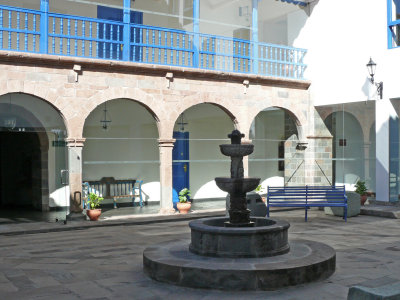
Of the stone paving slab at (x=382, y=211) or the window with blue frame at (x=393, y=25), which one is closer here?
the stone paving slab at (x=382, y=211)

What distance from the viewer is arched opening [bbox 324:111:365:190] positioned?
42.9 feet

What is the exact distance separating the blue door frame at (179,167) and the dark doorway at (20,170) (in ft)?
12.0

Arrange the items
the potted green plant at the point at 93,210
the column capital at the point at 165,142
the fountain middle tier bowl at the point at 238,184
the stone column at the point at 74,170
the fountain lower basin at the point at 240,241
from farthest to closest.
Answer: the column capital at the point at 165,142, the potted green plant at the point at 93,210, the stone column at the point at 74,170, the fountain middle tier bowl at the point at 238,184, the fountain lower basin at the point at 240,241

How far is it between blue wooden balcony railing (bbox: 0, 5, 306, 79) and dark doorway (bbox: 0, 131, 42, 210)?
2571mm

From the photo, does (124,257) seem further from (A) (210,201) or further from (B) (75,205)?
(A) (210,201)

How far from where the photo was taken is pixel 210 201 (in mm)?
15000

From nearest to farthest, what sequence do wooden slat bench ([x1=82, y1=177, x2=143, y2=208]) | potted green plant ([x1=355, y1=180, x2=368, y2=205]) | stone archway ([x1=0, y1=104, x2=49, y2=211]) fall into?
potted green plant ([x1=355, y1=180, x2=368, y2=205]) < stone archway ([x1=0, y1=104, x2=49, y2=211]) < wooden slat bench ([x1=82, y1=177, x2=143, y2=208])

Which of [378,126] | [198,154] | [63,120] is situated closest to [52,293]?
[63,120]

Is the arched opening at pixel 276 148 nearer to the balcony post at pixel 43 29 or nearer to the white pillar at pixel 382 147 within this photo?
the white pillar at pixel 382 147

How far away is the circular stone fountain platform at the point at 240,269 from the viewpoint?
5105 millimetres

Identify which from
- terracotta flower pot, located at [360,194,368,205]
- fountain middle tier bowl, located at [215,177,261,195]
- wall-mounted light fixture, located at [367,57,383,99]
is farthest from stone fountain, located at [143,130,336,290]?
wall-mounted light fixture, located at [367,57,383,99]

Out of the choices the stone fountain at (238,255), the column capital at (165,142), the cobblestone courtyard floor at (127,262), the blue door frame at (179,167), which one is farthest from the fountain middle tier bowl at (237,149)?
the blue door frame at (179,167)

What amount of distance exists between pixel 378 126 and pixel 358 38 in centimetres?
221

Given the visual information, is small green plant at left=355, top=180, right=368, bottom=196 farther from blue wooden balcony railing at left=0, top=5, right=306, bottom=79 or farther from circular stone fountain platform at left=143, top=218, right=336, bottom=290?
circular stone fountain platform at left=143, top=218, right=336, bottom=290
